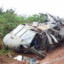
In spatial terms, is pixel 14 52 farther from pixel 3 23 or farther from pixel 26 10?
pixel 26 10

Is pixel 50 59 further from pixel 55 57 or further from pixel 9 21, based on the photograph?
pixel 9 21

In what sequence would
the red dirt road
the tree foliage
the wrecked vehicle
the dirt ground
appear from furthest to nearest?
1. the tree foliage
2. the wrecked vehicle
3. the red dirt road
4. the dirt ground

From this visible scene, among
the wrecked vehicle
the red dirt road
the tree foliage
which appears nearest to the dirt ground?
the red dirt road

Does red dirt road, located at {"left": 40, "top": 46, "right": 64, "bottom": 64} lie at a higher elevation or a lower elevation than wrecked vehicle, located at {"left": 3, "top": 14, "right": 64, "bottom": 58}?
lower

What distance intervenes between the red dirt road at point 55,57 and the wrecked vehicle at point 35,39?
0.88 feet

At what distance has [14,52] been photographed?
1115cm

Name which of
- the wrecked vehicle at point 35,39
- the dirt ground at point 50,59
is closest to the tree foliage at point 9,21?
the wrecked vehicle at point 35,39

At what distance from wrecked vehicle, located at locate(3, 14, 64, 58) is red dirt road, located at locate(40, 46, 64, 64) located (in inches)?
10.5

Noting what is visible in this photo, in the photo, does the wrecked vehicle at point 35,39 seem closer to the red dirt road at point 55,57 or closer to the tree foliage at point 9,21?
the red dirt road at point 55,57

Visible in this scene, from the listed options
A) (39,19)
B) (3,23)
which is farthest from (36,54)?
(39,19)

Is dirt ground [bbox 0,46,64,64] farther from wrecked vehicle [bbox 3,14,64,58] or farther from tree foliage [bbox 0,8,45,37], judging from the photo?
tree foliage [bbox 0,8,45,37]

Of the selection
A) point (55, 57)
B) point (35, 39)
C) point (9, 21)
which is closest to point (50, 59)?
point (55, 57)

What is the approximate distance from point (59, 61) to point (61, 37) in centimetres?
225

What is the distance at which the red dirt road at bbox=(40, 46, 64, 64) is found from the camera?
9943 mm
